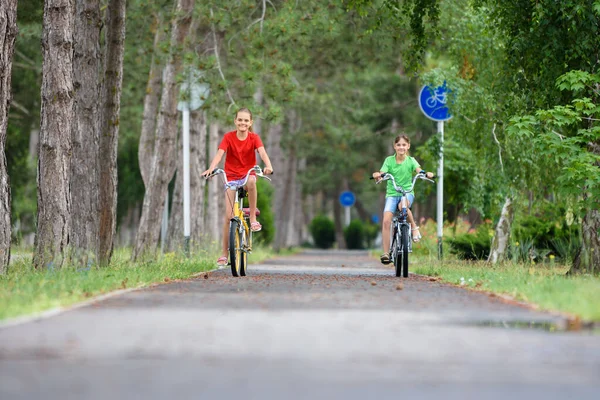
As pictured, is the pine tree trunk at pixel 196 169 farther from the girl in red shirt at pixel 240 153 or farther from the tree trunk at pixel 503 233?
the girl in red shirt at pixel 240 153

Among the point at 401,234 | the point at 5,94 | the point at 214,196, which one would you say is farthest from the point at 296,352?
the point at 214,196

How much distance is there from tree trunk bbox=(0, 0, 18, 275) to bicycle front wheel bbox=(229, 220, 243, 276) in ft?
9.56

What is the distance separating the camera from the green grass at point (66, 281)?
10.4 metres

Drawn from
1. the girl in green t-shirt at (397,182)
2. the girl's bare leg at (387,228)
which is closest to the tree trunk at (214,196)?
the girl's bare leg at (387,228)

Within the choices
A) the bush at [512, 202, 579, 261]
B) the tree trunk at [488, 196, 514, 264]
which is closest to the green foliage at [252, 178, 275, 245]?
the bush at [512, 202, 579, 261]

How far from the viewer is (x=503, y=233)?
23.1 meters

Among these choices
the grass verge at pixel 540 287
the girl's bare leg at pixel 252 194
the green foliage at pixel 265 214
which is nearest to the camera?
the grass verge at pixel 540 287

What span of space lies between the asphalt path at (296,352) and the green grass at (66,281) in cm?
42

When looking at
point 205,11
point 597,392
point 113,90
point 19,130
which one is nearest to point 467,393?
point 597,392

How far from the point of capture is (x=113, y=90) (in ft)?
64.5

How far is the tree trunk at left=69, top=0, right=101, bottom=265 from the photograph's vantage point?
17.9 metres

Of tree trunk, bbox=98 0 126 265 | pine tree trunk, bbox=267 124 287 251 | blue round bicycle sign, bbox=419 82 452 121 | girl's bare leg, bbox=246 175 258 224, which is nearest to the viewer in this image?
girl's bare leg, bbox=246 175 258 224

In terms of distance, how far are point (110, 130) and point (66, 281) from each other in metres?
6.73

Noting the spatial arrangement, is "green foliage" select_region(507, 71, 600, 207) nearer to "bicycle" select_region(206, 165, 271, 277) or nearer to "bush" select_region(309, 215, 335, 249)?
"bicycle" select_region(206, 165, 271, 277)
